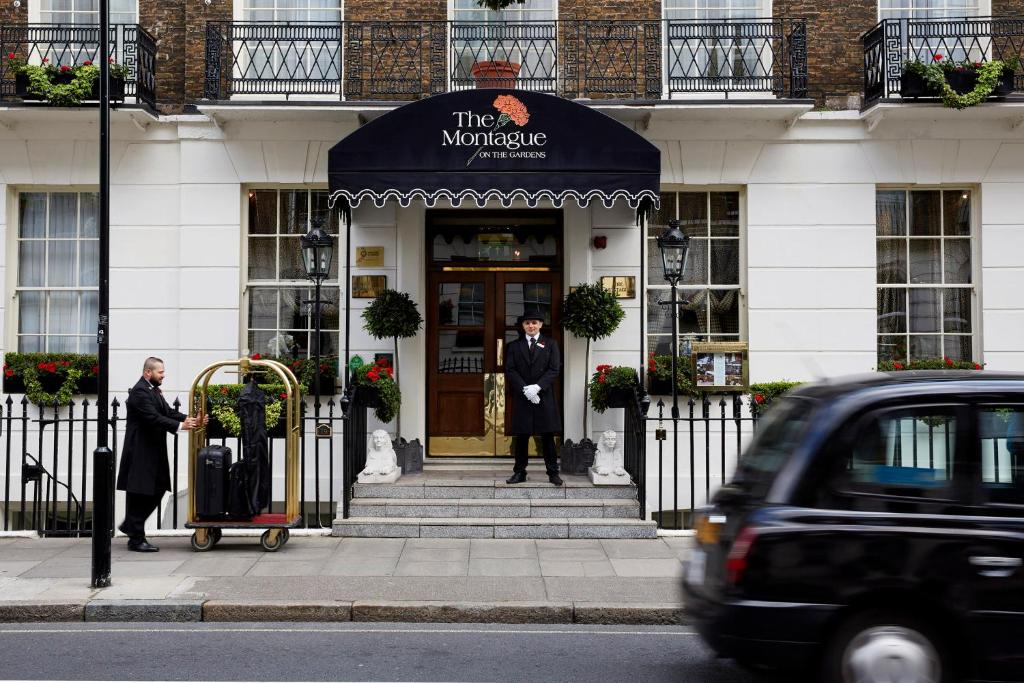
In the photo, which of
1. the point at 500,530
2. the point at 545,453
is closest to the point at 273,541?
the point at 500,530

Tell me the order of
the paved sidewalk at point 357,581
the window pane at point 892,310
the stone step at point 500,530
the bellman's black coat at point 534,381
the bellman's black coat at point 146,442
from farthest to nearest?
the window pane at point 892,310 → the bellman's black coat at point 534,381 → the stone step at point 500,530 → the bellman's black coat at point 146,442 → the paved sidewalk at point 357,581

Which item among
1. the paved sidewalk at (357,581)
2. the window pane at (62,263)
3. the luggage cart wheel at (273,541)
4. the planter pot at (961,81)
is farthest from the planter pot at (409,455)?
the planter pot at (961,81)

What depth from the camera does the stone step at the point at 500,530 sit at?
10930 millimetres

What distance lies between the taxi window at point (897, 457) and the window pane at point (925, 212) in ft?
29.7

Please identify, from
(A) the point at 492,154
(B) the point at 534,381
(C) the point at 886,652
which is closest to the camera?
(C) the point at 886,652

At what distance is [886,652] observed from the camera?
5.13 metres

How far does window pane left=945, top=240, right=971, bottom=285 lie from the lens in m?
13.7

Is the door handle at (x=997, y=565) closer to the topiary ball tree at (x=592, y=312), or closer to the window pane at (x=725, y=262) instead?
the topiary ball tree at (x=592, y=312)

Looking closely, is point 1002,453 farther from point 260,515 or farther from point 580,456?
point 580,456

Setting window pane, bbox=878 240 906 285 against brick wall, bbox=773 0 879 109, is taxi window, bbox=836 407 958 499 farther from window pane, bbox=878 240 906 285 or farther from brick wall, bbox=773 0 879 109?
brick wall, bbox=773 0 879 109

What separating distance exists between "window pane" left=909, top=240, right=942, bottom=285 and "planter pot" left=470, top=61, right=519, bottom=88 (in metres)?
5.79

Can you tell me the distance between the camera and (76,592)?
27.4 ft

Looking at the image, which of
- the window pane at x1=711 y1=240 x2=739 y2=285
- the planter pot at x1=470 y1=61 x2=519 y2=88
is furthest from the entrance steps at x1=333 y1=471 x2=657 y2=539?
the planter pot at x1=470 y1=61 x2=519 y2=88

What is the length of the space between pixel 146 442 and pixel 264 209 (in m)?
4.62
